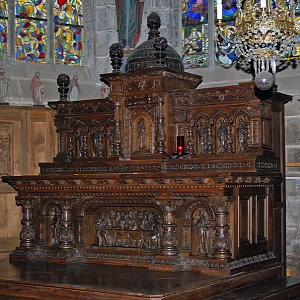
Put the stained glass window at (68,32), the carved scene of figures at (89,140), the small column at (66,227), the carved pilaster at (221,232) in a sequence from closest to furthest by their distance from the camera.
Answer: the carved pilaster at (221,232) → the small column at (66,227) → the carved scene of figures at (89,140) → the stained glass window at (68,32)

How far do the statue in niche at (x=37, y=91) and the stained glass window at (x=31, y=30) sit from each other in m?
0.66

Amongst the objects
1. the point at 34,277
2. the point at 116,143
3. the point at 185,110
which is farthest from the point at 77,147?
the point at 34,277

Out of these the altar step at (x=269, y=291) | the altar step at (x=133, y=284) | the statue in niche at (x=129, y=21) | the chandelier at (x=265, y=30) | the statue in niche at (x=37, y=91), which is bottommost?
the altar step at (x=269, y=291)

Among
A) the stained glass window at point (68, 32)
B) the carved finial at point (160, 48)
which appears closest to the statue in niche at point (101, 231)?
the carved finial at point (160, 48)

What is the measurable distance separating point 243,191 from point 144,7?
17.3 feet

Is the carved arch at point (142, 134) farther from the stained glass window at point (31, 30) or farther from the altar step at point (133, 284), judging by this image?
the stained glass window at point (31, 30)

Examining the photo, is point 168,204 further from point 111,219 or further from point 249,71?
point 249,71

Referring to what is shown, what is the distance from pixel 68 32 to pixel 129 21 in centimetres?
125

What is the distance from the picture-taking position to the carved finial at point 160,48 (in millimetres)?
9281

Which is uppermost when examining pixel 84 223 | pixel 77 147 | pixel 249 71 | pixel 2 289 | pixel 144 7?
pixel 144 7

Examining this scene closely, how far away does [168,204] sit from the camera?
8.67 metres

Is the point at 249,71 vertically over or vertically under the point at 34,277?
over

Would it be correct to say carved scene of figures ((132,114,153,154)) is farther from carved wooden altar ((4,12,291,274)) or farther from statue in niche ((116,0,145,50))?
statue in niche ((116,0,145,50))

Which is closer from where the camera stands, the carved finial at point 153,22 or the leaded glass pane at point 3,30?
the carved finial at point 153,22
